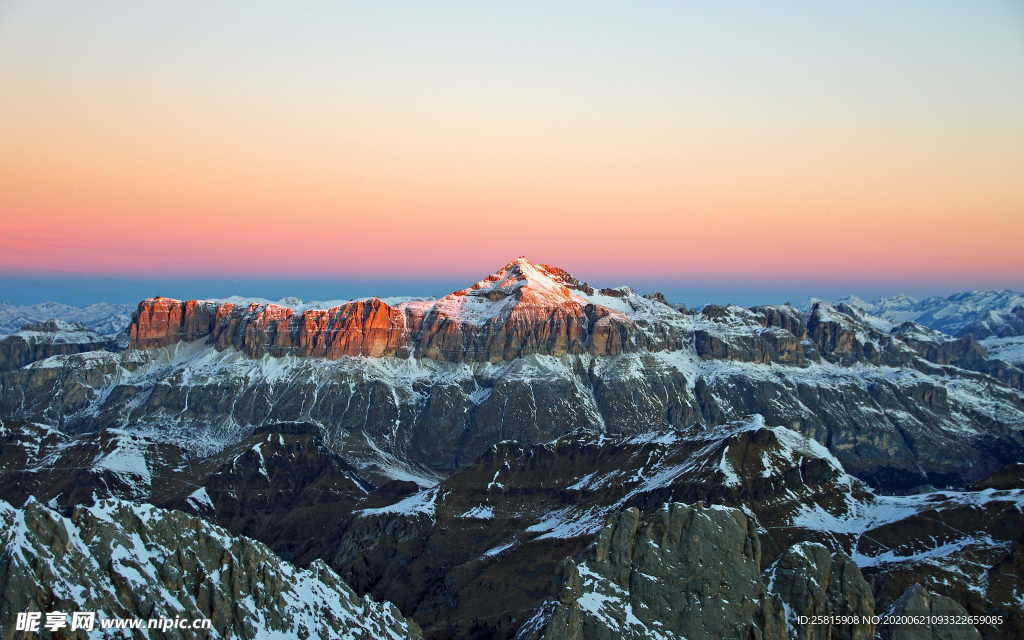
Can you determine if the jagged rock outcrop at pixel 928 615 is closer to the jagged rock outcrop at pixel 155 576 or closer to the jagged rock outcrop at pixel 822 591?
the jagged rock outcrop at pixel 822 591

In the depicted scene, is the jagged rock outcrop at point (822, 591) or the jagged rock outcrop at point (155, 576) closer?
the jagged rock outcrop at point (155, 576)

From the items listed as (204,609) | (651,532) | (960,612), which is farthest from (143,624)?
(960,612)

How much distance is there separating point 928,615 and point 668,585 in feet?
96.6

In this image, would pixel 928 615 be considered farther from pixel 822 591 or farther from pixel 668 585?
pixel 668 585

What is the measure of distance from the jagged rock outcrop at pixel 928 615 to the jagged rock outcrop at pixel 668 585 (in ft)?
46.7

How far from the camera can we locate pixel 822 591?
378 feet

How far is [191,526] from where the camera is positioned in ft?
390

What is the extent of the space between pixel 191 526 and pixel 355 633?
83.5 ft

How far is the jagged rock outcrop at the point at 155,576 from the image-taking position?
10138 centimetres

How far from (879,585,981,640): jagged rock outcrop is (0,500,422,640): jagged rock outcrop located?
6588cm

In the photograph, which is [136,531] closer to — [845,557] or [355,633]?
[355,633]

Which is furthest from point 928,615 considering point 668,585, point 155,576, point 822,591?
point 155,576

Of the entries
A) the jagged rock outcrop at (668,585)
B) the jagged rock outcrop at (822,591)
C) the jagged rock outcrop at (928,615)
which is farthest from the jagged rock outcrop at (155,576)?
the jagged rock outcrop at (928,615)

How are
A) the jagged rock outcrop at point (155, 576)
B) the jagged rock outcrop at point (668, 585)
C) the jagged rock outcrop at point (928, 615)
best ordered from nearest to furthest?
1. the jagged rock outcrop at point (155, 576)
2. the jagged rock outcrop at point (928, 615)
3. the jagged rock outcrop at point (668, 585)
